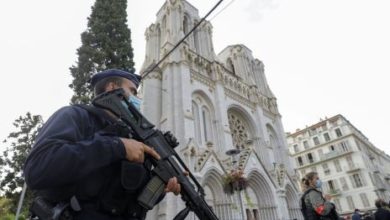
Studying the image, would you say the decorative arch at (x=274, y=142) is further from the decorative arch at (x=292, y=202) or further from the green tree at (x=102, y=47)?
the green tree at (x=102, y=47)

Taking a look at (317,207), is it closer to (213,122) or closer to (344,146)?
(213,122)

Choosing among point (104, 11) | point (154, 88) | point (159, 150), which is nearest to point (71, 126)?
point (159, 150)

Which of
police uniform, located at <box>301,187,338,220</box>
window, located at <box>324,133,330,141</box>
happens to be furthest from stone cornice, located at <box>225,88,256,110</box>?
window, located at <box>324,133,330,141</box>

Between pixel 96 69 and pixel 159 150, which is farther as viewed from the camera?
pixel 96 69

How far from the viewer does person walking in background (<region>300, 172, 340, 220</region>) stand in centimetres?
418

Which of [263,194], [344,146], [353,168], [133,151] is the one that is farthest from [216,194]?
[344,146]

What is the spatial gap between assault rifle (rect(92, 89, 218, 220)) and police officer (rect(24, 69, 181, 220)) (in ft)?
0.31

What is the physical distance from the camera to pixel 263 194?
57.1 ft

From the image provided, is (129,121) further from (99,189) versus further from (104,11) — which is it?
(104,11)

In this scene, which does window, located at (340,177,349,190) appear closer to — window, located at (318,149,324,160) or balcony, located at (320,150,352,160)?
balcony, located at (320,150,352,160)

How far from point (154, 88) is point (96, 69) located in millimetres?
6137

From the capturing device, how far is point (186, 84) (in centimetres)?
1661

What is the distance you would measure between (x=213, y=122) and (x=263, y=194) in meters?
6.53

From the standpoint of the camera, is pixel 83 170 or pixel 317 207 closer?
pixel 83 170
